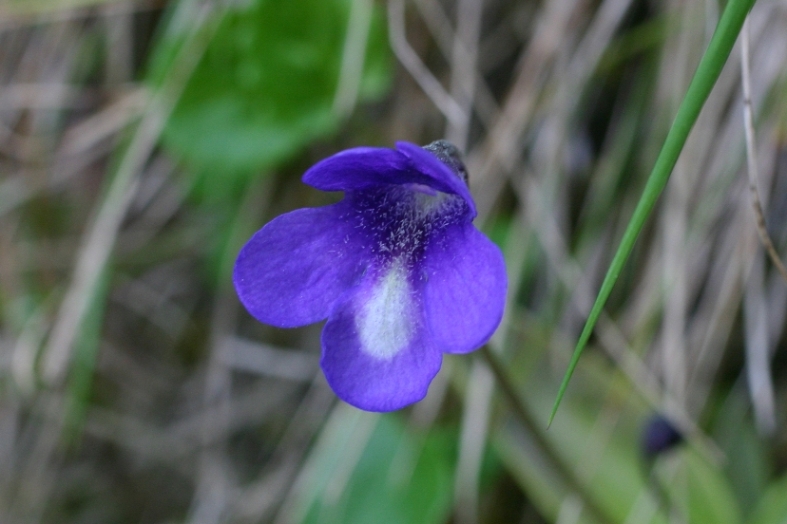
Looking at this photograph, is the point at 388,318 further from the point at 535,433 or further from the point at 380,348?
the point at 535,433

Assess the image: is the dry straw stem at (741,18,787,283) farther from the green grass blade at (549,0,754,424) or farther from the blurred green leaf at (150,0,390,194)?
the blurred green leaf at (150,0,390,194)

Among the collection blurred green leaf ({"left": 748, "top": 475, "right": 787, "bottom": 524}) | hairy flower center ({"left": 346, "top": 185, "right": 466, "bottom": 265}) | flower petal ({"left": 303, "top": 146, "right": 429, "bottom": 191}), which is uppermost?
flower petal ({"left": 303, "top": 146, "right": 429, "bottom": 191})

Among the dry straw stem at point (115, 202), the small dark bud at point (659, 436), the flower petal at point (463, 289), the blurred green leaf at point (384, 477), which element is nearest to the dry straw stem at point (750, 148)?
the small dark bud at point (659, 436)

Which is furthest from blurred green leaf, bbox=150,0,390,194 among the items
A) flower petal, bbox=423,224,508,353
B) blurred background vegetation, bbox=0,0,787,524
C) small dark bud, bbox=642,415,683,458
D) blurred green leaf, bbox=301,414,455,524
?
small dark bud, bbox=642,415,683,458

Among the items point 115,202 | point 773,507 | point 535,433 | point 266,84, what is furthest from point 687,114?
point 115,202

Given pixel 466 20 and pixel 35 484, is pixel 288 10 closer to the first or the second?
pixel 466 20

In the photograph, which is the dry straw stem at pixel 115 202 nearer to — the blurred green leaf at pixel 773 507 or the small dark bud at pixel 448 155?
the small dark bud at pixel 448 155
